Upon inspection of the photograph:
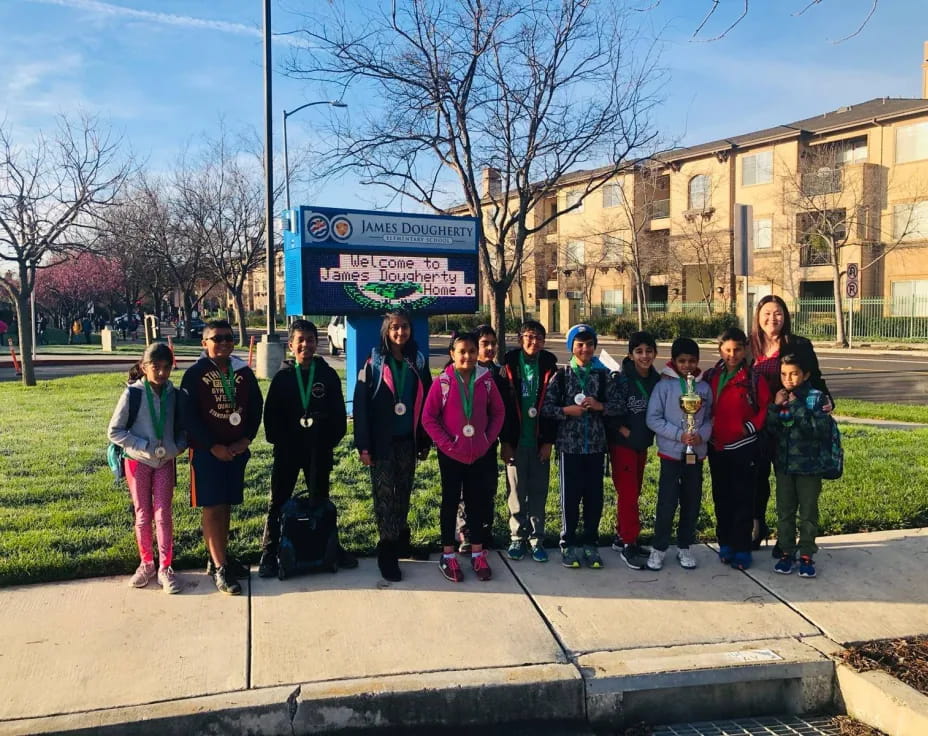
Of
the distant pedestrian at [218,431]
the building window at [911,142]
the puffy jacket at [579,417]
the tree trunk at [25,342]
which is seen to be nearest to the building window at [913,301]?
the building window at [911,142]

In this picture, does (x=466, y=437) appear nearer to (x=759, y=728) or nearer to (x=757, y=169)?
(x=759, y=728)

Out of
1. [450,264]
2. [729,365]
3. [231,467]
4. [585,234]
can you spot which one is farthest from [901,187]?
[231,467]

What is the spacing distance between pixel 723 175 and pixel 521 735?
3869cm

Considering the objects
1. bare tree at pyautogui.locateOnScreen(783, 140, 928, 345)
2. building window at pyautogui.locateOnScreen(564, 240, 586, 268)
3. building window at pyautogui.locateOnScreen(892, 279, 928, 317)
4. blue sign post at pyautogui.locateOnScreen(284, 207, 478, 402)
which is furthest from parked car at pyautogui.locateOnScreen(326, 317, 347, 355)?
building window at pyautogui.locateOnScreen(892, 279, 928, 317)

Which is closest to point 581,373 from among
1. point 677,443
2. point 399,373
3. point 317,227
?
point 677,443

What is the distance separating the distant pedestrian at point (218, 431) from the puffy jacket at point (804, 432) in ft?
10.9

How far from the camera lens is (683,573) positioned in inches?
190

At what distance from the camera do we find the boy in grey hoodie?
187 inches

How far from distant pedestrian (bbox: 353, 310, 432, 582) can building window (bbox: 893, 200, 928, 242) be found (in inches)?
1314

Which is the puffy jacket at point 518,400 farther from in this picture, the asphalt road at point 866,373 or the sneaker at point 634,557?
the asphalt road at point 866,373

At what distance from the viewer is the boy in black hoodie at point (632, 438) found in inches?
193

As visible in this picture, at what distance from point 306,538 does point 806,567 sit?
10.6ft

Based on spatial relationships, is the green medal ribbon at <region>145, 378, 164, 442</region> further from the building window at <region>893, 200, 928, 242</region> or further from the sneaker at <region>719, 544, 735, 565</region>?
the building window at <region>893, 200, 928, 242</region>

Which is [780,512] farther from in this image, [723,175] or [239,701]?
[723,175]
